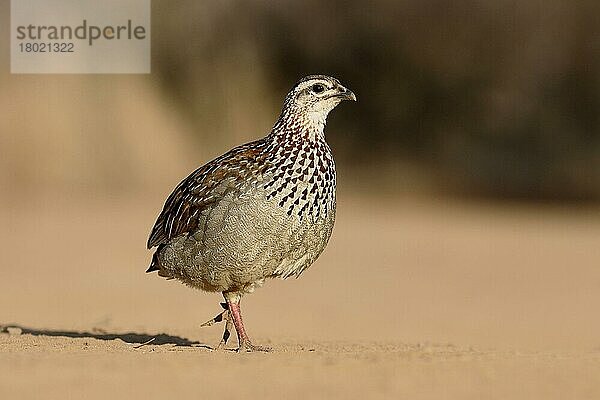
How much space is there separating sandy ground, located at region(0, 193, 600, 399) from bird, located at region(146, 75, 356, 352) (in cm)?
60

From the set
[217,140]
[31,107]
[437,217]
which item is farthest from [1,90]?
[437,217]

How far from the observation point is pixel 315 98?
8922 millimetres

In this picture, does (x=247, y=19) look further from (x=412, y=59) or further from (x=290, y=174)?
(x=290, y=174)

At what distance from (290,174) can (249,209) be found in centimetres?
36

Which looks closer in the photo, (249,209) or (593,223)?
(249,209)

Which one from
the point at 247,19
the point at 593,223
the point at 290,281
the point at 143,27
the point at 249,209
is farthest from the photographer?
the point at 247,19

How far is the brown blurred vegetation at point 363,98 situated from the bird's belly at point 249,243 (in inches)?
847

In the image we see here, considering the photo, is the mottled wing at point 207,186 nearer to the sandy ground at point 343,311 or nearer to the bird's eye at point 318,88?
the bird's eye at point 318,88

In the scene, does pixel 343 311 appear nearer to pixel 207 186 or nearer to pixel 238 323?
pixel 238 323

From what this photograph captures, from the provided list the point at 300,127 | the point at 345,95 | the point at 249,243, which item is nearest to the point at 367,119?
the point at 345,95

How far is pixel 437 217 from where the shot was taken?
2753 centimetres

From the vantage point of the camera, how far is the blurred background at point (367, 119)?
89.1 feet

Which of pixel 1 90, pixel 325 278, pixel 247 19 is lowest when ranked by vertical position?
pixel 325 278

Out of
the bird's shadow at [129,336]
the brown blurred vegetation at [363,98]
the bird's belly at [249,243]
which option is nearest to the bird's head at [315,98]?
the bird's belly at [249,243]
